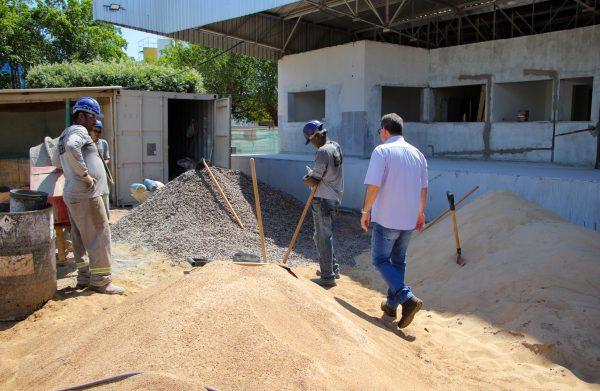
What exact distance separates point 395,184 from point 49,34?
23.9 meters

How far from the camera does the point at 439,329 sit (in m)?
4.60

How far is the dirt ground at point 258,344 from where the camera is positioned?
2854mm

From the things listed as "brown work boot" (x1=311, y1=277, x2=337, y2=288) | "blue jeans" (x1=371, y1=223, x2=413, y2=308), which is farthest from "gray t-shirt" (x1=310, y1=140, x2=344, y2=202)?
"blue jeans" (x1=371, y1=223, x2=413, y2=308)

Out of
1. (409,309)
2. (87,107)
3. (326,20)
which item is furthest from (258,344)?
(326,20)

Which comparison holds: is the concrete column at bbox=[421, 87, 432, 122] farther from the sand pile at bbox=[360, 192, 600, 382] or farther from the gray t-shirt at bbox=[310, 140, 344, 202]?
the gray t-shirt at bbox=[310, 140, 344, 202]

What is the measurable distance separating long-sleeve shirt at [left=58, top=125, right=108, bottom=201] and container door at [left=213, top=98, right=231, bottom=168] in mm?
6878

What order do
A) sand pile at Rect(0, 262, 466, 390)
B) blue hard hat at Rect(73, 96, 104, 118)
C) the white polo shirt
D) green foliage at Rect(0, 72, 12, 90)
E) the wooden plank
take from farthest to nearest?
1. green foliage at Rect(0, 72, 12, 90)
2. the wooden plank
3. blue hard hat at Rect(73, 96, 104, 118)
4. the white polo shirt
5. sand pile at Rect(0, 262, 466, 390)

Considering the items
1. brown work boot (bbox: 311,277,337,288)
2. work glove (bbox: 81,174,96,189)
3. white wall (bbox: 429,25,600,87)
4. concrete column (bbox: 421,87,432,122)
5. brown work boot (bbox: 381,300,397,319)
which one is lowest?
brown work boot (bbox: 311,277,337,288)

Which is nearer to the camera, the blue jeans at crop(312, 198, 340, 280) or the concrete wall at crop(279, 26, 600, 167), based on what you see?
the blue jeans at crop(312, 198, 340, 280)

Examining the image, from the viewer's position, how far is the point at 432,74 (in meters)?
13.8

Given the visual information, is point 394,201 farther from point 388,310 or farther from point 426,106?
point 426,106

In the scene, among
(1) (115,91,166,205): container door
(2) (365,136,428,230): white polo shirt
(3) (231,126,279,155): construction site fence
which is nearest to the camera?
(2) (365,136,428,230): white polo shirt

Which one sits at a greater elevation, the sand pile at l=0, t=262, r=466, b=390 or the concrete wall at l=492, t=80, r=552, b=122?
the concrete wall at l=492, t=80, r=552, b=122

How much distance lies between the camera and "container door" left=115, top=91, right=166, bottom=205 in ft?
37.3
